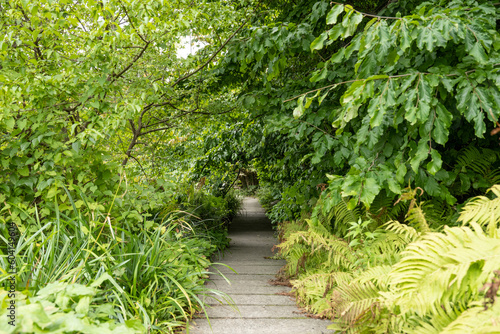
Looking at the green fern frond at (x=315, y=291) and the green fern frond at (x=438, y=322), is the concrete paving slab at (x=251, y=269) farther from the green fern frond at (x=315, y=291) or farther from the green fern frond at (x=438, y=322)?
the green fern frond at (x=438, y=322)

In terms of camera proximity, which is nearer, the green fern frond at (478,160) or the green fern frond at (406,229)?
the green fern frond at (406,229)

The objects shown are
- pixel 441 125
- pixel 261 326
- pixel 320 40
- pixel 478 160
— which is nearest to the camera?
pixel 441 125

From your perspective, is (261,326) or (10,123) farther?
(261,326)

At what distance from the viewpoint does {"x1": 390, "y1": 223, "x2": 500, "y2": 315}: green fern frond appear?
1.40 meters

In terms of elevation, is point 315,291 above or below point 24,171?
below

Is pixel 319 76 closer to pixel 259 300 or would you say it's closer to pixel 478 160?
pixel 478 160

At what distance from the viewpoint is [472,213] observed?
2205 mm

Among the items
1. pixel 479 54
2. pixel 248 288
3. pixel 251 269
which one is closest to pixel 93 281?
pixel 248 288

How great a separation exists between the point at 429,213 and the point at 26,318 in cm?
314

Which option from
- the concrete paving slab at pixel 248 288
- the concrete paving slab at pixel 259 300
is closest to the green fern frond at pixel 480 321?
the concrete paving slab at pixel 259 300

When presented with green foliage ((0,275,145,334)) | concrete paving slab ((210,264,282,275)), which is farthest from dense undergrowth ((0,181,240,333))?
concrete paving slab ((210,264,282,275))

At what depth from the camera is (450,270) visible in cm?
146

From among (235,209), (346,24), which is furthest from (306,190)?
(235,209)

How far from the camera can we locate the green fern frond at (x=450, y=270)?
140 cm
